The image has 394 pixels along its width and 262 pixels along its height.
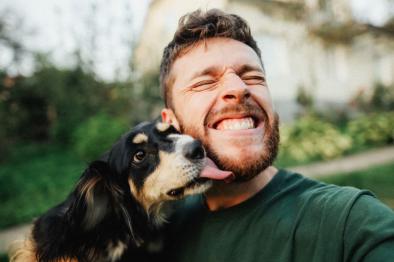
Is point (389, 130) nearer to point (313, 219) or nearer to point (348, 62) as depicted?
point (348, 62)

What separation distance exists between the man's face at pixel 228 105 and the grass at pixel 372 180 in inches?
198

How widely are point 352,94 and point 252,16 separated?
8.03 metres

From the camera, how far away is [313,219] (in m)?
1.49

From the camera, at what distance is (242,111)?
6.52ft

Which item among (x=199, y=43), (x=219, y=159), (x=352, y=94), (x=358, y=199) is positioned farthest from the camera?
(x=352, y=94)

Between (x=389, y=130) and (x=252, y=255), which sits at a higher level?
(x=252, y=255)

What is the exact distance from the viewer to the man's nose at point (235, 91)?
199 cm

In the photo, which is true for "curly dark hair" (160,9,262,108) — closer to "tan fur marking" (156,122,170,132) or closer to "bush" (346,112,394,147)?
"tan fur marking" (156,122,170,132)

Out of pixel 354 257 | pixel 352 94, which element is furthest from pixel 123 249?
pixel 352 94

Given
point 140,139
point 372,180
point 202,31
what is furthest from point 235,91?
point 372,180

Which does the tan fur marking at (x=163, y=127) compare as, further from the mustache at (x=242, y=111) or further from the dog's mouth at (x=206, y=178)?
the mustache at (x=242, y=111)

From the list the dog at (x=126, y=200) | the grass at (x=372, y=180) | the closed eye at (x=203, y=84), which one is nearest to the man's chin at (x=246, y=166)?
the dog at (x=126, y=200)

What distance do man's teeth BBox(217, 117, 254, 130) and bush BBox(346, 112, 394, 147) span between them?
418 inches

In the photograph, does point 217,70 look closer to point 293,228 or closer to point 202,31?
point 202,31
